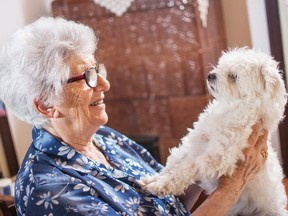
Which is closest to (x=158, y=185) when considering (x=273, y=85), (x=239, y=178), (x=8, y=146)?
(x=239, y=178)

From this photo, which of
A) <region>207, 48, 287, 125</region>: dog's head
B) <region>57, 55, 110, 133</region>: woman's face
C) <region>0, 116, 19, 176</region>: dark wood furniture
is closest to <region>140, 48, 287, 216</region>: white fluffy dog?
<region>207, 48, 287, 125</region>: dog's head

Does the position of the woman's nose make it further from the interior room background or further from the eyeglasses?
the interior room background

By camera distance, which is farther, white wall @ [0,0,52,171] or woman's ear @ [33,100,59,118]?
white wall @ [0,0,52,171]

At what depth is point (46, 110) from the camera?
1.21 meters

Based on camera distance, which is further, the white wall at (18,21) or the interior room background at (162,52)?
the white wall at (18,21)

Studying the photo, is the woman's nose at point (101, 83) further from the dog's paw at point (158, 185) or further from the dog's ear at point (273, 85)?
the dog's ear at point (273, 85)

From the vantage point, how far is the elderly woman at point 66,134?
1.08m

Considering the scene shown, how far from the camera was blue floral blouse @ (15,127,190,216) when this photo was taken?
1053 mm

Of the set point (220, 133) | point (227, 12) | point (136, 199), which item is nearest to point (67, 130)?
point (136, 199)

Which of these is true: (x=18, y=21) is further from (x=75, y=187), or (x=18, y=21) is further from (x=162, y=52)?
(x=75, y=187)

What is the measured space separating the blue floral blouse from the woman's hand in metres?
0.14

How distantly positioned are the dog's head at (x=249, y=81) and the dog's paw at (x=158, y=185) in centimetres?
34

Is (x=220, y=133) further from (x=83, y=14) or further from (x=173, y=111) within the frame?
(x=83, y=14)

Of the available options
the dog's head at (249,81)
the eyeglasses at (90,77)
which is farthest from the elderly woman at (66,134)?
the dog's head at (249,81)
